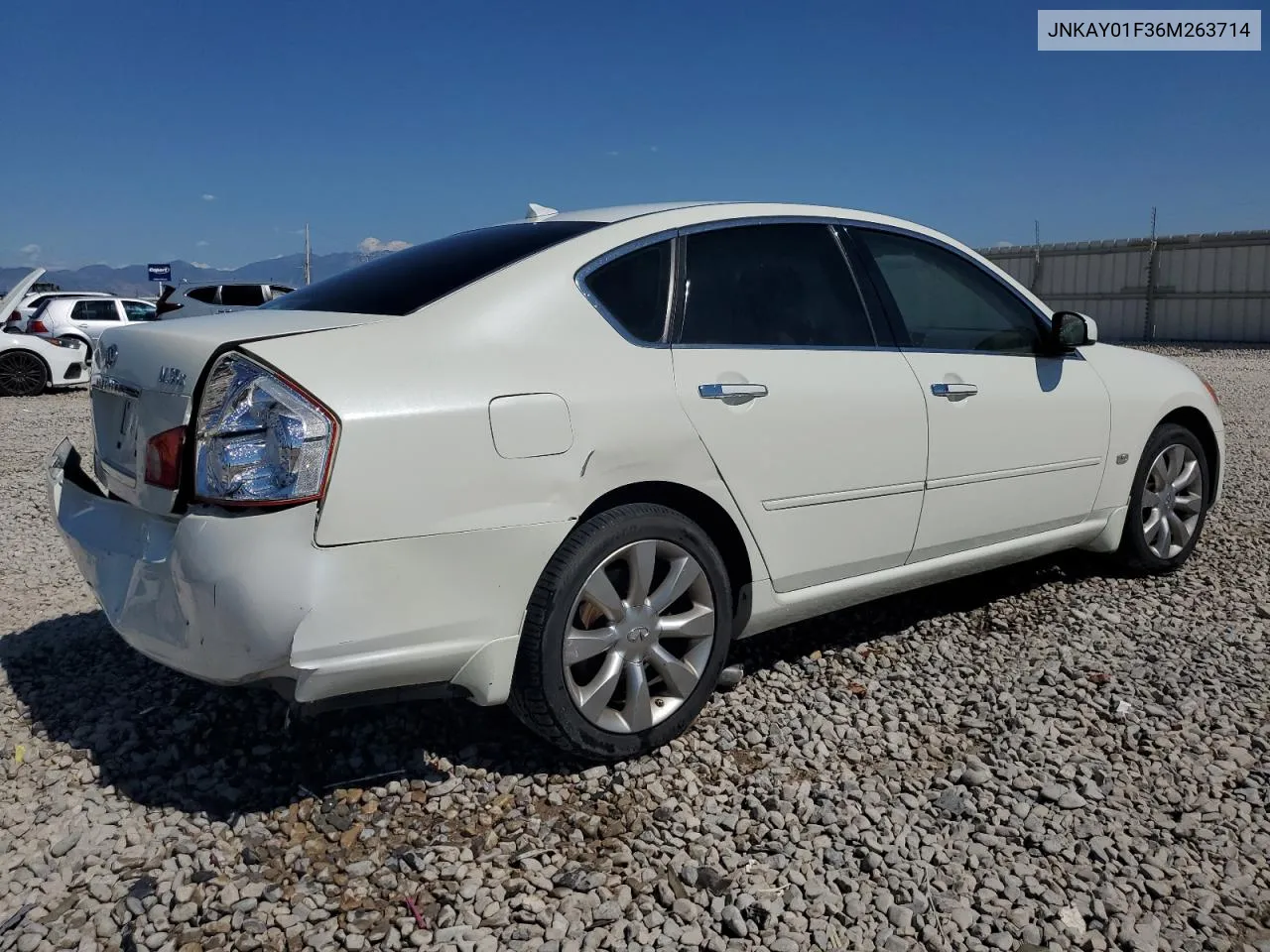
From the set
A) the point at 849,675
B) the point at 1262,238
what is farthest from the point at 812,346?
the point at 1262,238

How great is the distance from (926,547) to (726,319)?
3.87ft

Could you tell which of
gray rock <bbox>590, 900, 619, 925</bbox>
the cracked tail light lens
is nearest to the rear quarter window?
the cracked tail light lens

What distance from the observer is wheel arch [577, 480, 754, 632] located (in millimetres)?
2857

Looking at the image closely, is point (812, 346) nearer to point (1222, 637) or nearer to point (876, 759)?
point (876, 759)

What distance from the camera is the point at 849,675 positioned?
366 cm

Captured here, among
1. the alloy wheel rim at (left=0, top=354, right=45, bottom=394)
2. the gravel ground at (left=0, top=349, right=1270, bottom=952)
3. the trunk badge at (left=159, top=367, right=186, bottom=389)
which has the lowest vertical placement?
the gravel ground at (left=0, top=349, right=1270, bottom=952)

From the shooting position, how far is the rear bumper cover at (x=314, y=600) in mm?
2346

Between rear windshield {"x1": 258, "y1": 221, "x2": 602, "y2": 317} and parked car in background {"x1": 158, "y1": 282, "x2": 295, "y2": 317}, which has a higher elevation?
parked car in background {"x1": 158, "y1": 282, "x2": 295, "y2": 317}

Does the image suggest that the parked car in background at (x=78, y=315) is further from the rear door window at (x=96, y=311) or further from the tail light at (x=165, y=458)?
the tail light at (x=165, y=458)

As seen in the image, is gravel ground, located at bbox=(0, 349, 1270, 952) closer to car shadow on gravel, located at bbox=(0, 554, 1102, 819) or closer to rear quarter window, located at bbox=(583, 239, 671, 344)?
car shadow on gravel, located at bbox=(0, 554, 1102, 819)

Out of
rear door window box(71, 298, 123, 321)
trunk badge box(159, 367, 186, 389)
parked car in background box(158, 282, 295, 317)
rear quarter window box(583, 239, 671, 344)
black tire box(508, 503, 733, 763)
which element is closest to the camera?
trunk badge box(159, 367, 186, 389)

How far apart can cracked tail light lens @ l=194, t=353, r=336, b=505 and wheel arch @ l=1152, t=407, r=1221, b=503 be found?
3.87 metres

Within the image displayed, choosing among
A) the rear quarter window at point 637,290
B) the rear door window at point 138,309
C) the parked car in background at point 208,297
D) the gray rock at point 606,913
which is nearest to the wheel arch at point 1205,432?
the rear quarter window at point 637,290

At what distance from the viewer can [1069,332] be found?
13.4 feet
